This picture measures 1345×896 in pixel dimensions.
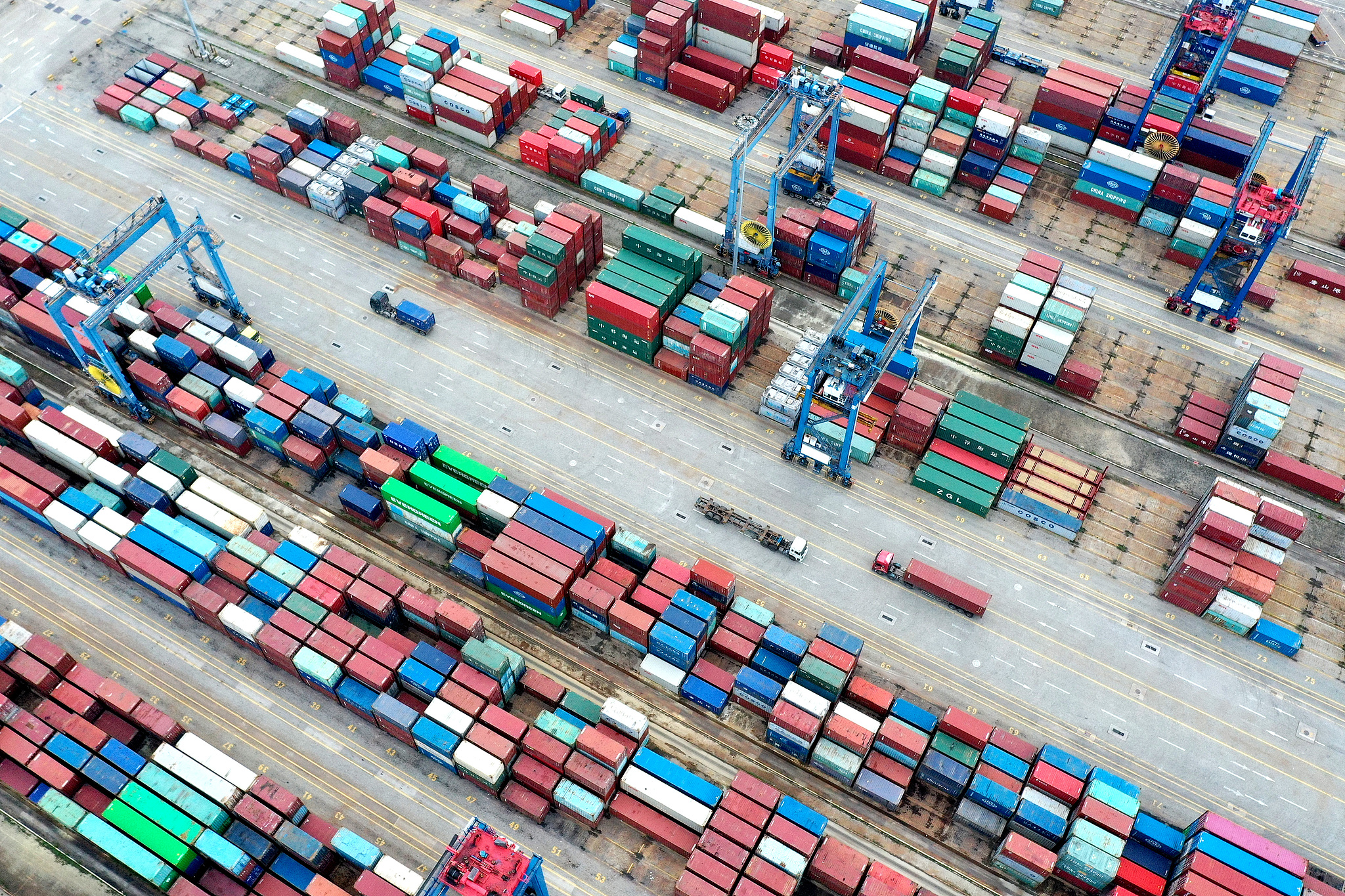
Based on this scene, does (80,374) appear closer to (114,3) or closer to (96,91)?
(96,91)

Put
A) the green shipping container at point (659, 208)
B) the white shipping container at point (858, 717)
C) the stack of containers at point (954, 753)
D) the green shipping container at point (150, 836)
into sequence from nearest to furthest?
the green shipping container at point (150, 836), the stack of containers at point (954, 753), the white shipping container at point (858, 717), the green shipping container at point (659, 208)


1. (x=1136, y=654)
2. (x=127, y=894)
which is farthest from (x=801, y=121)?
(x=127, y=894)

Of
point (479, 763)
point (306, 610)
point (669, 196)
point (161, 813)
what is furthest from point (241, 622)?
point (669, 196)

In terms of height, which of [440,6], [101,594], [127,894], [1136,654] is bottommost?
[127,894]

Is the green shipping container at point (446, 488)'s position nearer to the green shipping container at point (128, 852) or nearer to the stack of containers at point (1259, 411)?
the green shipping container at point (128, 852)

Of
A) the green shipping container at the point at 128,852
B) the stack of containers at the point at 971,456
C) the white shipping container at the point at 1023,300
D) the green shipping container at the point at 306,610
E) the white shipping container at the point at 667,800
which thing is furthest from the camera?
the white shipping container at the point at 1023,300

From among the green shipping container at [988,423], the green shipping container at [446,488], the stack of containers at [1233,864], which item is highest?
the green shipping container at [988,423]

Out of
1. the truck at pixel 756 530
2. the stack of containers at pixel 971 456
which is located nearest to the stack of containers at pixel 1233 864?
the stack of containers at pixel 971 456
